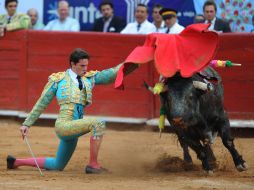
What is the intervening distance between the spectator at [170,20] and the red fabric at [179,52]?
10.4 ft

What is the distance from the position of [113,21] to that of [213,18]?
5.29ft

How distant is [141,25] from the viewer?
1109cm

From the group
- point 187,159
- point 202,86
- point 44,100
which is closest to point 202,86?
point 202,86

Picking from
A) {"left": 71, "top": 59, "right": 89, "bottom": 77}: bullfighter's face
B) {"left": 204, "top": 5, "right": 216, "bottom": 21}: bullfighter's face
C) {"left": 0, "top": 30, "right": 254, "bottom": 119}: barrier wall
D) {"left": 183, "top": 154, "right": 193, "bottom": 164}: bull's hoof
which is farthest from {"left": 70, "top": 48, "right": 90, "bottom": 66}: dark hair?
{"left": 204, "top": 5, "right": 216, "bottom": 21}: bullfighter's face

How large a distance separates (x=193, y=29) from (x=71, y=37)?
158 inches

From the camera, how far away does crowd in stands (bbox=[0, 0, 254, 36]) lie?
34.4 feet

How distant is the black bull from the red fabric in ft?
0.42

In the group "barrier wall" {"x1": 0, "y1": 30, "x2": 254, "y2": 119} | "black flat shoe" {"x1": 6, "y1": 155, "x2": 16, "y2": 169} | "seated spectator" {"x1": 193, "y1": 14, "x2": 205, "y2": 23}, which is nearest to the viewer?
"black flat shoe" {"x1": 6, "y1": 155, "x2": 16, "y2": 169}

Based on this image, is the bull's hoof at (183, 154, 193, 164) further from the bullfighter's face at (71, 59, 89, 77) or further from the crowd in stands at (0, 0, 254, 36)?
the crowd in stands at (0, 0, 254, 36)

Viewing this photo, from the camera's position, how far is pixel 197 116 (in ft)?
23.3

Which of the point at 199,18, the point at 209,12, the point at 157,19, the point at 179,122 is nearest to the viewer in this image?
the point at 179,122

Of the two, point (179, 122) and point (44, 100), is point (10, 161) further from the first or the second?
point (179, 122)

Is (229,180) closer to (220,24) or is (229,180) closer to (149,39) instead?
(149,39)

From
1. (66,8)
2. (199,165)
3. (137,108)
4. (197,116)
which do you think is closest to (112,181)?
(197,116)
